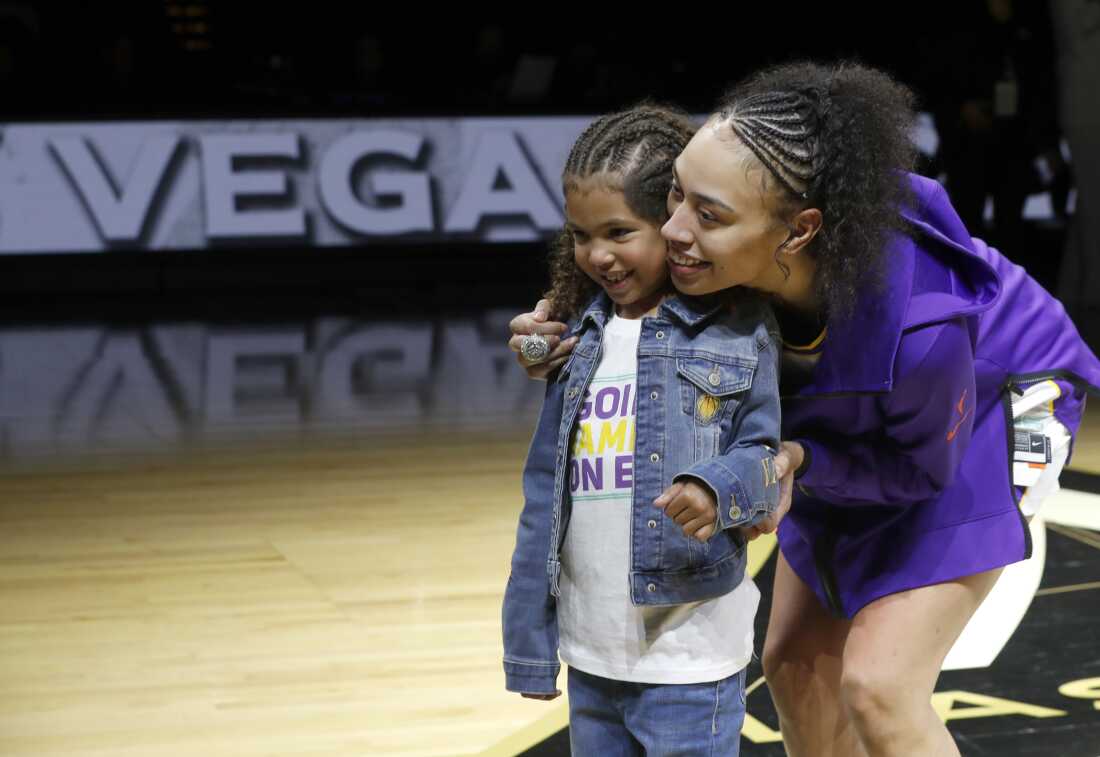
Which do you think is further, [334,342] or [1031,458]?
[334,342]

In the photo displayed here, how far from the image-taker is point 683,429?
1848 millimetres

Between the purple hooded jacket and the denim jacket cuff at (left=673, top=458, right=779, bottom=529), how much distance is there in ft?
0.87

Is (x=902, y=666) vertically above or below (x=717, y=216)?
below

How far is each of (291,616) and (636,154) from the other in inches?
89.2

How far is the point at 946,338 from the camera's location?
198 cm

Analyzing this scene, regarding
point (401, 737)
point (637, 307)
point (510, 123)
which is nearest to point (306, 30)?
point (510, 123)

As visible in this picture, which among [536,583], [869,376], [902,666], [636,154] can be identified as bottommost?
[902,666]

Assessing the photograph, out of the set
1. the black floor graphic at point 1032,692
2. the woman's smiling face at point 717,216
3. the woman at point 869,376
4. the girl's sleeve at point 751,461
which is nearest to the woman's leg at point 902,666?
the woman at point 869,376

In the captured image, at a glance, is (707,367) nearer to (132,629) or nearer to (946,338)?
(946,338)

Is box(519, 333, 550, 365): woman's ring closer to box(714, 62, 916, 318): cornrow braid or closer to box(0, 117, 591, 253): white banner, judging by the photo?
box(714, 62, 916, 318): cornrow braid

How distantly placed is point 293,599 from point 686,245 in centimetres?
240

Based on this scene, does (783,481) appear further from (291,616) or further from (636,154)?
(291,616)

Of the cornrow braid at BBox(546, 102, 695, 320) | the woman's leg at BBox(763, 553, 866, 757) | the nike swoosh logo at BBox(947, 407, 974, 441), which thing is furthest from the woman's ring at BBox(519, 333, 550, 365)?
the woman's leg at BBox(763, 553, 866, 757)

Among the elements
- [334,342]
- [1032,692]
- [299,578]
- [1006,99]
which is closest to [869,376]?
[1032,692]
